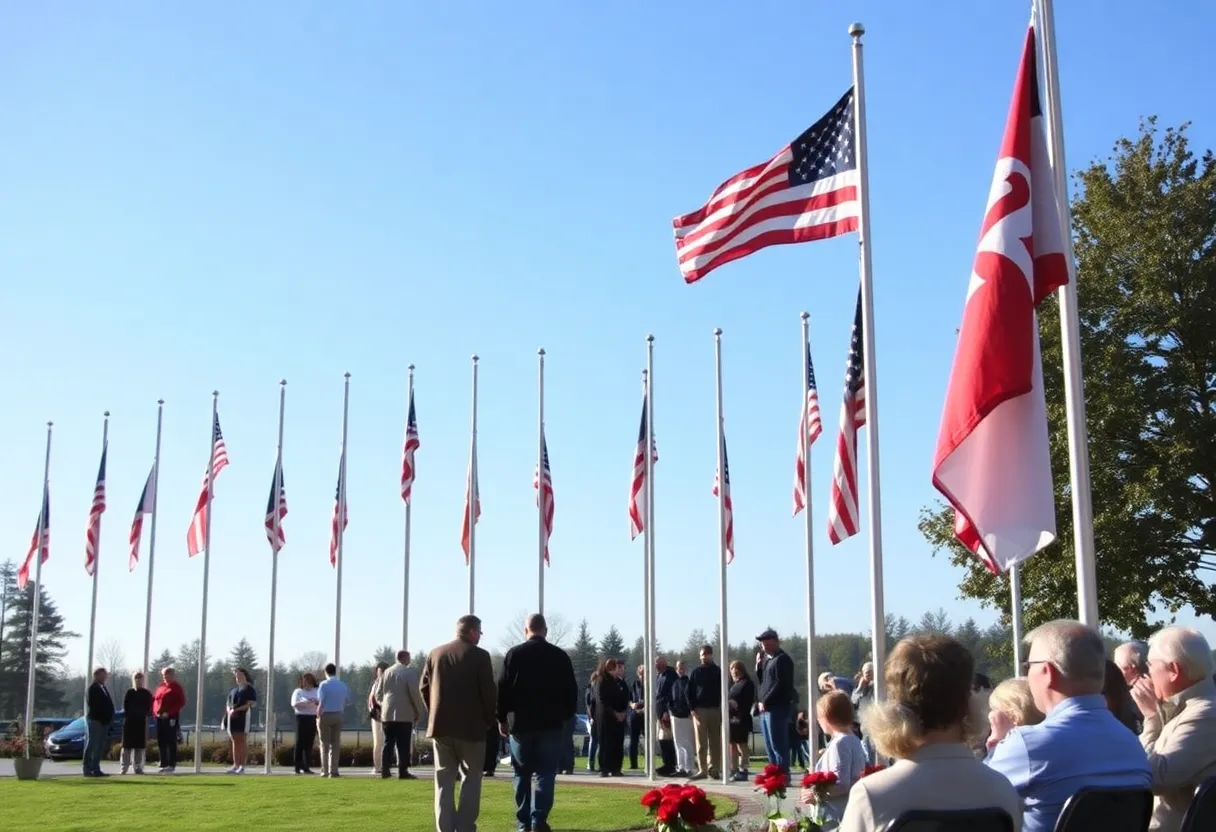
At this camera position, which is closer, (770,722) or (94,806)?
(94,806)

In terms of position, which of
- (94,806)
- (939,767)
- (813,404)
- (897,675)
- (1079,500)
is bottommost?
A: (94,806)

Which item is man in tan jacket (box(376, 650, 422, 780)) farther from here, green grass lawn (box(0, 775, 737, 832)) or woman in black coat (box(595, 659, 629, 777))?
woman in black coat (box(595, 659, 629, 777))

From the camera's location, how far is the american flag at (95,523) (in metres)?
30.9

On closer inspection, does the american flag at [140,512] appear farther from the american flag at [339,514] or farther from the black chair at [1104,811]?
the black chair at [1104,811]

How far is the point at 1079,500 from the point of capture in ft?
29.0

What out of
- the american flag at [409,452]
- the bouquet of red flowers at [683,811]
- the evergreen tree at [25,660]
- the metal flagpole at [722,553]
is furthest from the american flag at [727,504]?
the evergreen tree at [25,660]

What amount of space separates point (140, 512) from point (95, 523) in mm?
1002

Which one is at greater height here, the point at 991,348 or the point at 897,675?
the point at 991,348

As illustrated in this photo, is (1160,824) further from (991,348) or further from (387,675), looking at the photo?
(387,675)

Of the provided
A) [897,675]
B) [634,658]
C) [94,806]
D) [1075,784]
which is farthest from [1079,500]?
[634,658]

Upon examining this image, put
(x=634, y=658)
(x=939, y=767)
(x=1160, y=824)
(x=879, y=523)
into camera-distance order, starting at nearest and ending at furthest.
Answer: (x=939, y=767) → (x=1160, y=824) → (x=879, y=523) → (x=634, y=658)

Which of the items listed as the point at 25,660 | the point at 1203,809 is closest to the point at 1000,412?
the point at 1203,809

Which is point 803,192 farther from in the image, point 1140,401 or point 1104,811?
point 1140,401

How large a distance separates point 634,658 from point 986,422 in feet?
277
